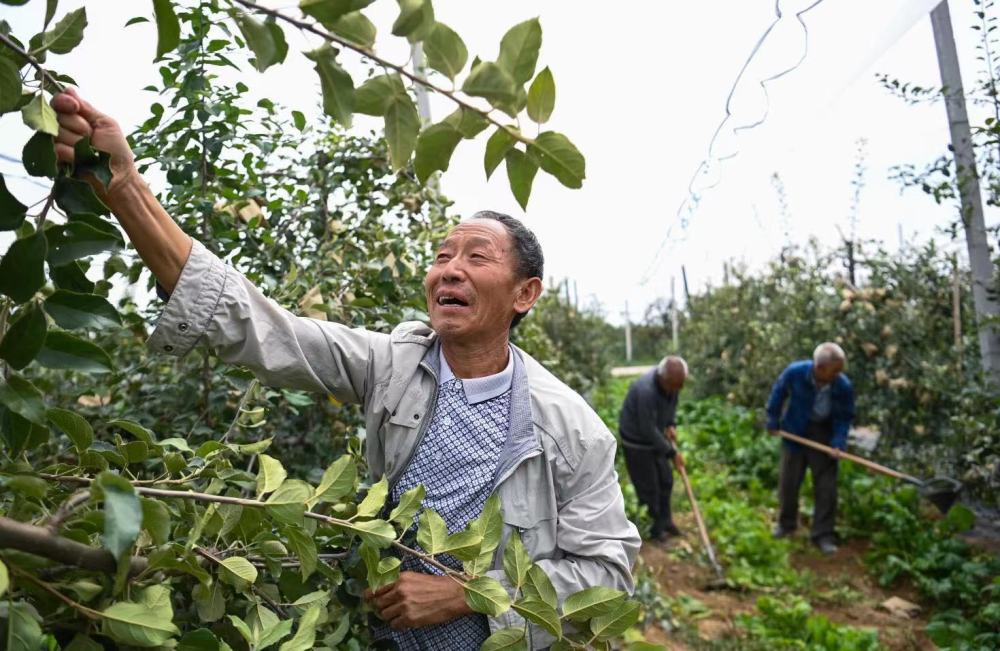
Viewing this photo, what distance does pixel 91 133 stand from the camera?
1.12 meters

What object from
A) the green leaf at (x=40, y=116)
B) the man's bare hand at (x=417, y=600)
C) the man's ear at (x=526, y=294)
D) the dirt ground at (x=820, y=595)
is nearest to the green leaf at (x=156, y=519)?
the green leaf at (x=40, y=116)

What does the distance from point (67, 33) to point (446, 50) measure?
1.44ft

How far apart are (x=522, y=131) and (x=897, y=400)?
25.2ft

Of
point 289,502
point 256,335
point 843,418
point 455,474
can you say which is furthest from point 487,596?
point 843,418

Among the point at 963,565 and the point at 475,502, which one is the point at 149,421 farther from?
the point at 963,565

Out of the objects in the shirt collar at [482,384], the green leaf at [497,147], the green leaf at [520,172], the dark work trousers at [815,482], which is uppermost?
the green leaf at [497,147]

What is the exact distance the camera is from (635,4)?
513 cm

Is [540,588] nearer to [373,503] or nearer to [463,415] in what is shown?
[373,503]

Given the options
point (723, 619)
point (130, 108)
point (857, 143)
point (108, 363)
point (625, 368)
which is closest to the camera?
point (108, 363)

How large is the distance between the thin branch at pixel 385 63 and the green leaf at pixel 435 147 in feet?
0.12

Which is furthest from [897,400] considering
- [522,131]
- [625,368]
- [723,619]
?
[625,368]

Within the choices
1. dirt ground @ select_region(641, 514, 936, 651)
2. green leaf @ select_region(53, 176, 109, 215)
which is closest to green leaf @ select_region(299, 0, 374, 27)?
green leaf @ select_region(53, 176, 109, 215)

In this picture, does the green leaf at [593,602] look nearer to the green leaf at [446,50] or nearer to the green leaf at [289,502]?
the green leaf at [289,502]

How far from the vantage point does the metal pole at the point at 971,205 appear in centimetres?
511
